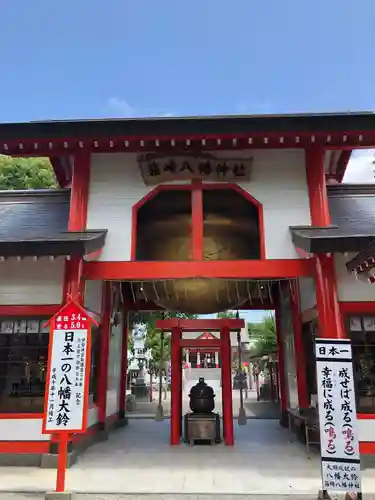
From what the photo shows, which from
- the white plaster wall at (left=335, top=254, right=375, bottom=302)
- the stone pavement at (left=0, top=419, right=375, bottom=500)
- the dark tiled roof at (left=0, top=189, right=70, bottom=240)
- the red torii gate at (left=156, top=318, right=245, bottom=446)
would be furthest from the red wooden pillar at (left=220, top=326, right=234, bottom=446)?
the dark tiled roof at (left=0, top=189, right=70, bottom=240)

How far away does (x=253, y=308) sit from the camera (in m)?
13.9

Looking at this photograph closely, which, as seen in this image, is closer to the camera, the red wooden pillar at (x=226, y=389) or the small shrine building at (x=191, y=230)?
the small shrine building at (x=191, y=230)

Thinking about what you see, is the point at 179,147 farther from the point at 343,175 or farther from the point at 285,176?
the point at 343,175

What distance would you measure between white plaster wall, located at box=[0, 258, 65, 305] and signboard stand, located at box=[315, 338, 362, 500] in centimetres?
539

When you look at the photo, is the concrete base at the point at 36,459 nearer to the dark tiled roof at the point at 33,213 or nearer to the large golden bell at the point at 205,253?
the dark tiled roof at the point at 33,213

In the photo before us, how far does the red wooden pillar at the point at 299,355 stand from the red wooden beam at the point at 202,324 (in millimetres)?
1614

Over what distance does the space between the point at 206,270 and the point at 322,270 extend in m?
2.33

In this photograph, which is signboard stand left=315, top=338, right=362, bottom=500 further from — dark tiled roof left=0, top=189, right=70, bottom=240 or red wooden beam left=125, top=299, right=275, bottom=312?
red wooden beam left=125, top=299, right=275, bottom=312

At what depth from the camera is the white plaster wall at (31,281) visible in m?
8.61

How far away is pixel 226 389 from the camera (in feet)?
33.0

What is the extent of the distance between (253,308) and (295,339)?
10.3 ft

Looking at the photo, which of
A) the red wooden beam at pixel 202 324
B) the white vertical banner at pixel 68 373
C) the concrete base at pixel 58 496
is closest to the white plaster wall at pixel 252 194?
the white vertical banner at pixel 68 373

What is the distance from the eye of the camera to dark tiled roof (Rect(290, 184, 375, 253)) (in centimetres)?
760

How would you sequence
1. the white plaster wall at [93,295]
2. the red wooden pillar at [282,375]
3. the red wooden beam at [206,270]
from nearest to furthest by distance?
the red wooden beam at [206,270], the white plaster wall at [93,295], the red wooden pillar at [282,375]
